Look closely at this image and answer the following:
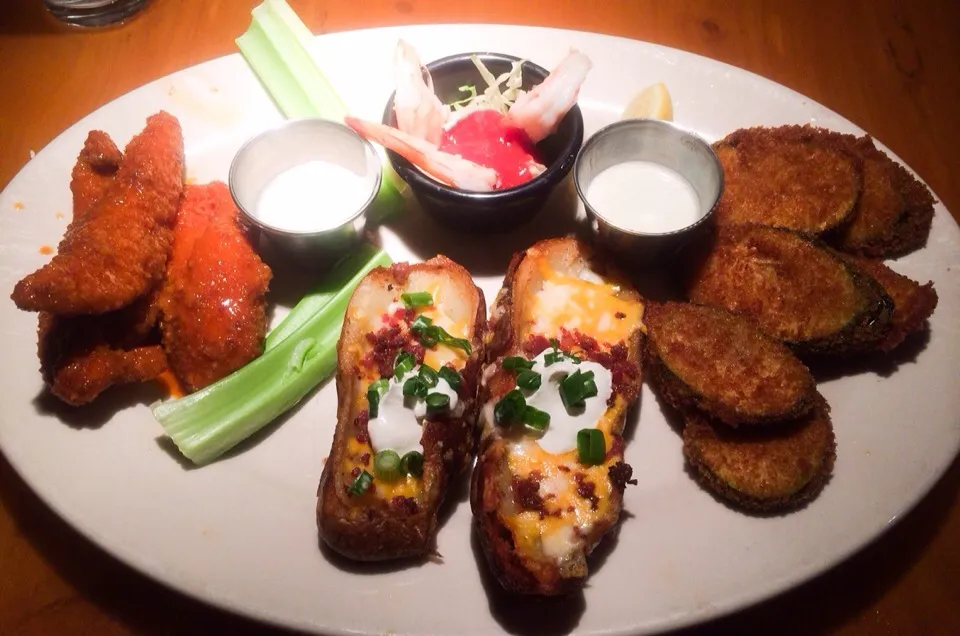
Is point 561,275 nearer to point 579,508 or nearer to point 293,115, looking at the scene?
point 579,508

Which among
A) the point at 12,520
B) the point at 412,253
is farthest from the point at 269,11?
the point at 12,520

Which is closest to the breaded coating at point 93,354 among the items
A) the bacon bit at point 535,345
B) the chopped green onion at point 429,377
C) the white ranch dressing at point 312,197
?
the white ranch dressing at point 312,197

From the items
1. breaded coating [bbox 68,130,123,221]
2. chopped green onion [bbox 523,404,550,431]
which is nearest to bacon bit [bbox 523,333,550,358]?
chopped green onion [bbox 523,404,550,431]

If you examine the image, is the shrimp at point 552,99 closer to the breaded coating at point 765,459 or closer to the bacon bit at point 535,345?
the bacon bit at point 535,345

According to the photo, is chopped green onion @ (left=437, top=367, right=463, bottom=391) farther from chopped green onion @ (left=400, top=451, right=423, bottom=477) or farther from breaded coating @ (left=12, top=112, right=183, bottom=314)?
breaded coating @ (left=12, top=112, right=183, bottom=314)

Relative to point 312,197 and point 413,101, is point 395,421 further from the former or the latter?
point 413,101
